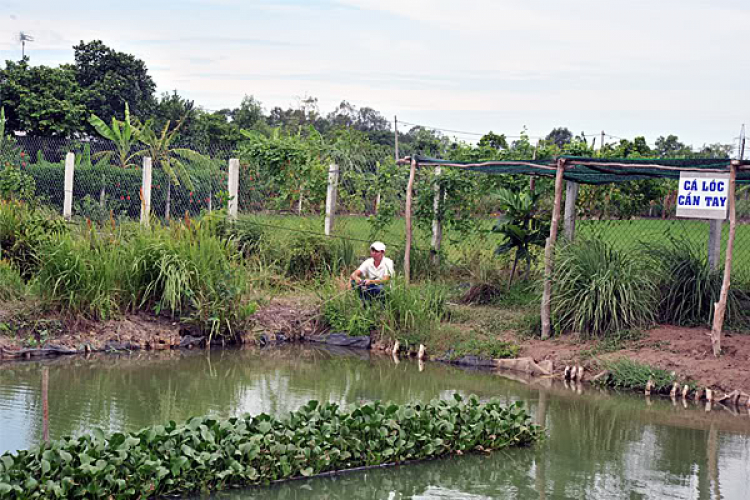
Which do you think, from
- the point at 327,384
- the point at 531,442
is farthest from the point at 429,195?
the point at 531,442

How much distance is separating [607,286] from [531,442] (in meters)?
3.74

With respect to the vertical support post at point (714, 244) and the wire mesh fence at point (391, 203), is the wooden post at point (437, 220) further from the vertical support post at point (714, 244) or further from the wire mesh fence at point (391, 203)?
the vertical support post at point (714, 244)

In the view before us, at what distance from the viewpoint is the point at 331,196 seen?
1534 centimetres

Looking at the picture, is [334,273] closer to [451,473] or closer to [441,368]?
[441,368]

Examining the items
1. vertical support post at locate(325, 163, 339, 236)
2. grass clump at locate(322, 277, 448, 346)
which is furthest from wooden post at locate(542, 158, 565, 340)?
vertical support post at locate(325, 163, 339, 236)

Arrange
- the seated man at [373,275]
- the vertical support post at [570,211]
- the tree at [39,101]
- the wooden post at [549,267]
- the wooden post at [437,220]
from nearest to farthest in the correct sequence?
the wooden post at [549,267]
the seated man at [373,275]
the vertical support post at [570,211]
the wooden post at [437,220]
the tree at [39,101]

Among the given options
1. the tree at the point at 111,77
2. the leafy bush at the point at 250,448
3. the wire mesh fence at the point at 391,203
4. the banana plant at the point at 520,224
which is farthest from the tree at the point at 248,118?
the leafy bush at the point at 250,448

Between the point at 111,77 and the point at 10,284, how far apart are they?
20.4 m

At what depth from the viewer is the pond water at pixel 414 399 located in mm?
6727

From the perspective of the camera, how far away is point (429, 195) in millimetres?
15031

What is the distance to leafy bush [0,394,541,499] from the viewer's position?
18.3 feet

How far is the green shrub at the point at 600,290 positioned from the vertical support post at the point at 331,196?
4.84 m

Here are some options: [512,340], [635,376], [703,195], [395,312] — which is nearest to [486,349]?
[512,340]

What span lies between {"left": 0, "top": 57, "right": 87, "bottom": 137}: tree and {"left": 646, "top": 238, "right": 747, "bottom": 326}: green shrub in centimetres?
2008
